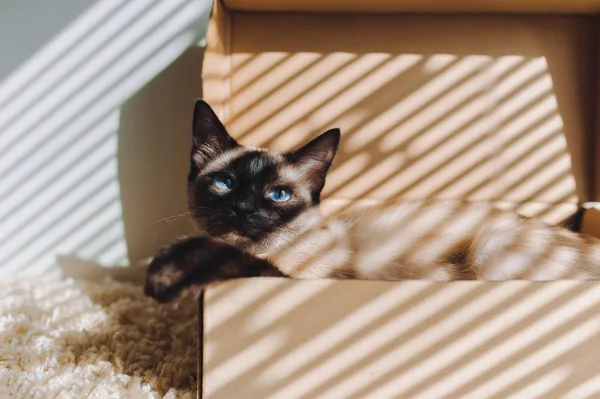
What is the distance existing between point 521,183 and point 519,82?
0.26 m

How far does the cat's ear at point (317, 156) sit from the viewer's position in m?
1.13

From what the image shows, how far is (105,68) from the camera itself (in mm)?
1386

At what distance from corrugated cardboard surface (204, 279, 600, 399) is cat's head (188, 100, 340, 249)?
0.28 metres

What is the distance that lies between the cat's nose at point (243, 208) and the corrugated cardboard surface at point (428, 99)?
365mm

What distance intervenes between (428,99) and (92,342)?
997mm

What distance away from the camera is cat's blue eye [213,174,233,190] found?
110 centimetres

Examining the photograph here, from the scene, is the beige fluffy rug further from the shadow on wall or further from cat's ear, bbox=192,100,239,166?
cat's ear, bbox=192,100,239,166

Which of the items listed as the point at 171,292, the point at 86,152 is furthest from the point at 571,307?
the point at 86,152

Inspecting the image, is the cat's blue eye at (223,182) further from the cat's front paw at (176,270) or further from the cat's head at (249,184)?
the cat's front paw at (176,270)

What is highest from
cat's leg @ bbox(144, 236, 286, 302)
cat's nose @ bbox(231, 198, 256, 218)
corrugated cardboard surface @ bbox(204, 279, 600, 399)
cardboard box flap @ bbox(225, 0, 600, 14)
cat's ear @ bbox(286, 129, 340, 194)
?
cardboard box flap @ bbox(225, 0, 600, 14)

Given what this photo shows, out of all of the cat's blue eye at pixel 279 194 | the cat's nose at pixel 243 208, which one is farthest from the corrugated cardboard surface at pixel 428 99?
the cat's nose at pixel 243 208

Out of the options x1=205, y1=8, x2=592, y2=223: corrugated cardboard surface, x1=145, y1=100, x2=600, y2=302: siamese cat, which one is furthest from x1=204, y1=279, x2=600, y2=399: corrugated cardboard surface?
x1=205, y1=8, x2=592, y2=223: corrugated cardboard surface

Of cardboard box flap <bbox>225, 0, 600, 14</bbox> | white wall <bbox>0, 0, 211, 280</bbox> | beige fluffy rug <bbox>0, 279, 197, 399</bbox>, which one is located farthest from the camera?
white wall <bbox>0, 0, 211, 280</bbox>

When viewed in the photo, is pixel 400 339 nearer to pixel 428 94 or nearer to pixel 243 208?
pixel 243 208
